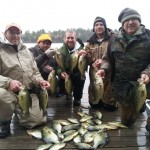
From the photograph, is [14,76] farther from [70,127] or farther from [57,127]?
[70,127]

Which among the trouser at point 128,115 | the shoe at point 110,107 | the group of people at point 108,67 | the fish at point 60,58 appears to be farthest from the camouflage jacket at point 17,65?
the shoe at point 110,107

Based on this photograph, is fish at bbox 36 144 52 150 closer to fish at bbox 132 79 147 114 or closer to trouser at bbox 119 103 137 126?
fish at bbox 132 79 147 114

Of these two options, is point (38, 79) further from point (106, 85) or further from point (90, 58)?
point (106, 85)

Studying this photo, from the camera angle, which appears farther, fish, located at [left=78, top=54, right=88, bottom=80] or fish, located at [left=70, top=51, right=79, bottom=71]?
fish, located at [left=70, top=51, right=79, bottom=71]

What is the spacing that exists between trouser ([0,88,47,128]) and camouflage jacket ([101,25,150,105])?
1.24m

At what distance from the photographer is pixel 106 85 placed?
5.82 metres

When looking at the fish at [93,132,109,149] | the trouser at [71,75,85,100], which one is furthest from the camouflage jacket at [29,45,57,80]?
the fish at [93,132,109,149]

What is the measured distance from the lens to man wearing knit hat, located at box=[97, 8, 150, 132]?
4.45 metres

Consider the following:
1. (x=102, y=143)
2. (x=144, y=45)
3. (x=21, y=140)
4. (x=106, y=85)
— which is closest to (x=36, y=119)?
(x=21, y=140)

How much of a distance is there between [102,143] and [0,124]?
1490 mm

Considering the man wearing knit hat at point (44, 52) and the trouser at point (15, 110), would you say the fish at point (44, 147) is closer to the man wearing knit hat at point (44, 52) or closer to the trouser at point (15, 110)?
the trouser at point (15, 110)

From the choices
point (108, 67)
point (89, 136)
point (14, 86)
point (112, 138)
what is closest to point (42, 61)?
point (108, 67)

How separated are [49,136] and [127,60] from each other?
155 cm

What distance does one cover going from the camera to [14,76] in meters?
4.71
